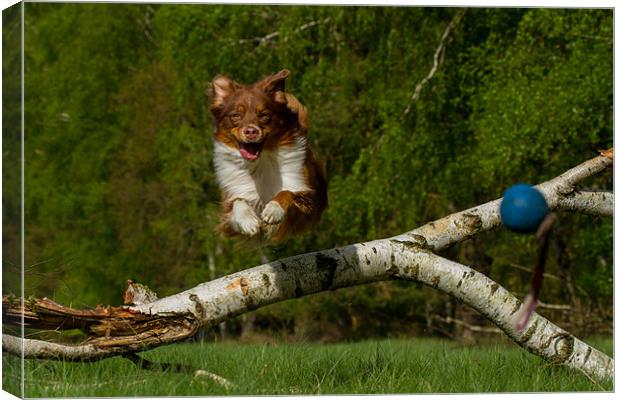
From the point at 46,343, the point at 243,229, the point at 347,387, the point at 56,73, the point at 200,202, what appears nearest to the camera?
the point at 243,229

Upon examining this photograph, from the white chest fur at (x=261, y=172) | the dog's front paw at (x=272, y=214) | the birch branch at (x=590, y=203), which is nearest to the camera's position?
the dog's front paw at (x=272, y=214)

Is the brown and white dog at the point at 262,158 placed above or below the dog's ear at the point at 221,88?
below

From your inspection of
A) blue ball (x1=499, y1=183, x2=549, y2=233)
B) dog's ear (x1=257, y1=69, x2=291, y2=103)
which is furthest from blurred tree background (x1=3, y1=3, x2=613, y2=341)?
blue ball (x1=499, y1=183, x2=549, y2=233)

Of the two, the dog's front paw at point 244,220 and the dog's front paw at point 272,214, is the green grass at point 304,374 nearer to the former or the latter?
the dog's front paw at point 244,220

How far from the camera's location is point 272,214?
604 centimetres

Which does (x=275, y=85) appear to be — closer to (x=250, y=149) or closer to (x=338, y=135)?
(x=250, y=149)

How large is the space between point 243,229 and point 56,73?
56.5 ft

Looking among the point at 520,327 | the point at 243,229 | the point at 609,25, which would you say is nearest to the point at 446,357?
the point at 520,327

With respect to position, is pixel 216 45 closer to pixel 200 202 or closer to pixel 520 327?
pixel 200 202

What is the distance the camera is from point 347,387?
710 cm

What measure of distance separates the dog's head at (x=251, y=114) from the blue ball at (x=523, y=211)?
1.47 meters

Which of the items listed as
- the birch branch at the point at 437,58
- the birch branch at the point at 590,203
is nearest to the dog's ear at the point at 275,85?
the birch branch at the point at 590,203

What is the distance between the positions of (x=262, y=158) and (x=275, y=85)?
1.38ft

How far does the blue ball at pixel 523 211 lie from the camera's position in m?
5.46
